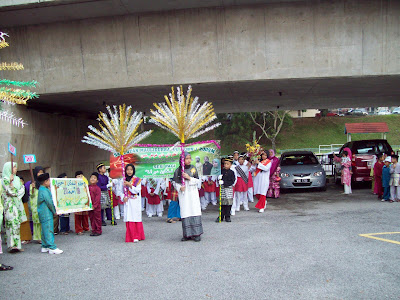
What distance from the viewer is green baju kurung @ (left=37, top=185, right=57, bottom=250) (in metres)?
7.05

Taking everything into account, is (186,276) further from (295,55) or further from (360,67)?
(360,67)

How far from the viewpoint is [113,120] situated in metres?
8.55

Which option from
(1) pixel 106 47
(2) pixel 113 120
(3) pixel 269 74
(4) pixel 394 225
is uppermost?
(1) pixel 106 47

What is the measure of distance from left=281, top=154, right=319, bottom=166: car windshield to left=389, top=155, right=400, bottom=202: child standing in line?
353cm

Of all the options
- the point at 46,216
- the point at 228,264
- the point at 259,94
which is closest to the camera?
the point at 228,264

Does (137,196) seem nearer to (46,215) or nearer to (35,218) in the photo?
(46,215)

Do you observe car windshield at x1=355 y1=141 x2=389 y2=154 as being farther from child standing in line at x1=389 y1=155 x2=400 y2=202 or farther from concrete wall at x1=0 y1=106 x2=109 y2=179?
concrete wall at x1=0 y1=106 x2=109 y2=179

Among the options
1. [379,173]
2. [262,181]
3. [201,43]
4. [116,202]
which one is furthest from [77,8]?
[379,173]

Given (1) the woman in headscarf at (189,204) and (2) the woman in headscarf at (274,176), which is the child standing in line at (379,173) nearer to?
(2) the woman in headscarf at (274,176)

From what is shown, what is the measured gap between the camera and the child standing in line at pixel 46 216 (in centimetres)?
705

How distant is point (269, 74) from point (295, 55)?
0.94 m

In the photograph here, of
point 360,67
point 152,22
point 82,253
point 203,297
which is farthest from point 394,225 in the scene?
point 152,22

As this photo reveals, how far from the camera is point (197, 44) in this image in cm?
1084

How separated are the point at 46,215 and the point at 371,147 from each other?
13261mm
